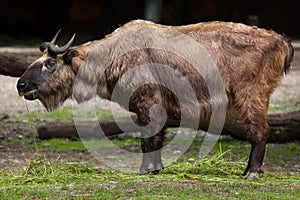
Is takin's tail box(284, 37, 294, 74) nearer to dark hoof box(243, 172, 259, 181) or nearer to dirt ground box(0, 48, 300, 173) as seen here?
dark hoof box(243, 172, 259, 181)

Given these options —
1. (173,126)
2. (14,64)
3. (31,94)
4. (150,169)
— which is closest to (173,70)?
(150,169)

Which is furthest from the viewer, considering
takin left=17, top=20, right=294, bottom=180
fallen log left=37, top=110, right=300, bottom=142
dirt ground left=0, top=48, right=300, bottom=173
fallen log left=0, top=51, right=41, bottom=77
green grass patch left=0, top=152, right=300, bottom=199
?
fallen log left=37, top=110, right=300, bottom=142

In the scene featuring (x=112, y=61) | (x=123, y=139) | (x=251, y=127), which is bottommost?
(x=123, y=139)

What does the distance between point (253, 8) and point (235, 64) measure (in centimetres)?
1408

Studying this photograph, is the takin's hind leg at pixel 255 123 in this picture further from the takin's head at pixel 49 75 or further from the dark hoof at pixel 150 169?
the takin's head at pixel 49 75

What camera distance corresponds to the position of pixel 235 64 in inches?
265

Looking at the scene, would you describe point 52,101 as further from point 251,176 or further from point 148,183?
point 251,176

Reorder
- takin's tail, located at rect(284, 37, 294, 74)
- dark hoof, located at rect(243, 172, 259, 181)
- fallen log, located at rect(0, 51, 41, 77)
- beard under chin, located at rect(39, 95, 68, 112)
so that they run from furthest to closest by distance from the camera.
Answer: fallen log, located at rect(0, 51, 41, 77)
beard under chin, located at rect(39, 95, 68, 112)
takin's tail, located at rect(284, 37, 294, 74)
dark hoof, located at rect(243, 172, 259, 181)

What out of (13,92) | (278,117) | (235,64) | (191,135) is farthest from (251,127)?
(13,92)

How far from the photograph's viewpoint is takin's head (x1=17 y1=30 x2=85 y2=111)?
688 cm

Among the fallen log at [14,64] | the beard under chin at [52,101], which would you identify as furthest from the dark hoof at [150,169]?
the fallen log at [14,64]

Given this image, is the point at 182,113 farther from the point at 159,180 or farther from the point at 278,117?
the point at 278,117

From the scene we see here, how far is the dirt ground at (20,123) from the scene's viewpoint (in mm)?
8273

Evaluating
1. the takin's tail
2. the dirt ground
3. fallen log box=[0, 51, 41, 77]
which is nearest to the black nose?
the dirt ground
